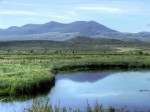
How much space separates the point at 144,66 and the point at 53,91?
32335 millimetres

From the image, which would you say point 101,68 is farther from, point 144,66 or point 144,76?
point 144,76

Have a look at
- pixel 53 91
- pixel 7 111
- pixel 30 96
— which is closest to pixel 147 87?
pixel 53 91

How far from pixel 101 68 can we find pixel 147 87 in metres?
22.7

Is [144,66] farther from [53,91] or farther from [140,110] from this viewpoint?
[140,110]

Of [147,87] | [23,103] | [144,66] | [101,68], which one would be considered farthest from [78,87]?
[144,66]

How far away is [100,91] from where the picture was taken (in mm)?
40188

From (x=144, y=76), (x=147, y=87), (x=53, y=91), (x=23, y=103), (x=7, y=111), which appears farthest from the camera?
(x=144, y=76)

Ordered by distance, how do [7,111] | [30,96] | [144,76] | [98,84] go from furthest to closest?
[144,76] < [98,84] < [30,96] < [7,111]

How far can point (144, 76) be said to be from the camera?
53.8m

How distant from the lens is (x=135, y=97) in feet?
116

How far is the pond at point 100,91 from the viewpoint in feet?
103

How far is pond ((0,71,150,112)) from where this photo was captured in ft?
103

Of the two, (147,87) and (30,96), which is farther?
(147,87)

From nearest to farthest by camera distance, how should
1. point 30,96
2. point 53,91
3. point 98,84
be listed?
point 30,96 → point 53,91 → point 98,84
